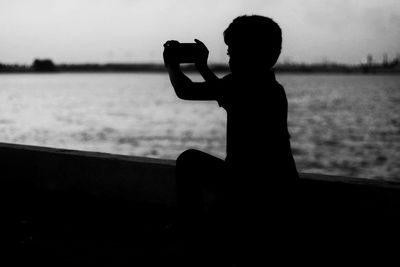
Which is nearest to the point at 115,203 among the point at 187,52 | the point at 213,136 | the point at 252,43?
the point at 187,52

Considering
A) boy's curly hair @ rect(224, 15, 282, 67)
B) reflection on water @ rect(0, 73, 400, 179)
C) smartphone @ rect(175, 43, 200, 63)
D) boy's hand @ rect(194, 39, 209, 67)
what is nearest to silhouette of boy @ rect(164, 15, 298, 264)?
boy's curly hair @ rect(224, 15, 282, 67)

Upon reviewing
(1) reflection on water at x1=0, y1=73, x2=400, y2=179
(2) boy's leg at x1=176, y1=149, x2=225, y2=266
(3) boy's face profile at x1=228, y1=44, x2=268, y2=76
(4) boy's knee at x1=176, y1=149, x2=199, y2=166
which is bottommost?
(1) reflection on water at x1=0, y1=73, x2=400, y2=179

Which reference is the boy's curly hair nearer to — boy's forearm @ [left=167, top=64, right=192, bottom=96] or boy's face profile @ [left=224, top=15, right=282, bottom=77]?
boy's face profile @ [left=224, top=15, right=282, bottom=77]

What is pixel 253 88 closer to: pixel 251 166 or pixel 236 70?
pixel 236 70

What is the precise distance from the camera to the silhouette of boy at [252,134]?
2.65 meters

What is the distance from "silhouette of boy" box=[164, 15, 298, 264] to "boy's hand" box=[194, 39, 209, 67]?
0.73 feet

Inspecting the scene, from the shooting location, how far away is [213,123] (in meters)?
63.7

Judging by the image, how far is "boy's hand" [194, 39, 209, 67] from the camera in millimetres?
2926

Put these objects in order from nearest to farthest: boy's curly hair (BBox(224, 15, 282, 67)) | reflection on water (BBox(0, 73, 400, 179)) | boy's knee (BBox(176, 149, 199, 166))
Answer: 1. boy's curly hair (BBox(224, 15, 282, 67))
2. boy's knee (BBox(176, 149, 199, 166))
3. reflection on water (BBox(0, 73, 400, 179))

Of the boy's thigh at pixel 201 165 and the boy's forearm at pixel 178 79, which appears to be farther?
the boy's thigh at pixel 201 165

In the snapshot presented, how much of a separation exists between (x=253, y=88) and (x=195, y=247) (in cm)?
103

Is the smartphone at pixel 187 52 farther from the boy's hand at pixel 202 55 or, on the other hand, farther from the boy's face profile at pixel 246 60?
the boy's face profile at pixel 246 60

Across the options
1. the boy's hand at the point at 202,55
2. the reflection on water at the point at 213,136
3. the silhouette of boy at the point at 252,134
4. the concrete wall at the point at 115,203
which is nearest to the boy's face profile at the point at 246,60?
the silhouette of boy at the point at 252,134

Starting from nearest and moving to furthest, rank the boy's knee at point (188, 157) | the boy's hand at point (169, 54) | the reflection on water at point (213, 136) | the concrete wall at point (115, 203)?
the boy's hand at point (169, 54)
the boy's knee at point (188, 157)
the concrete wall at point (115, 203)
the reflection on water at point (213, 136)
